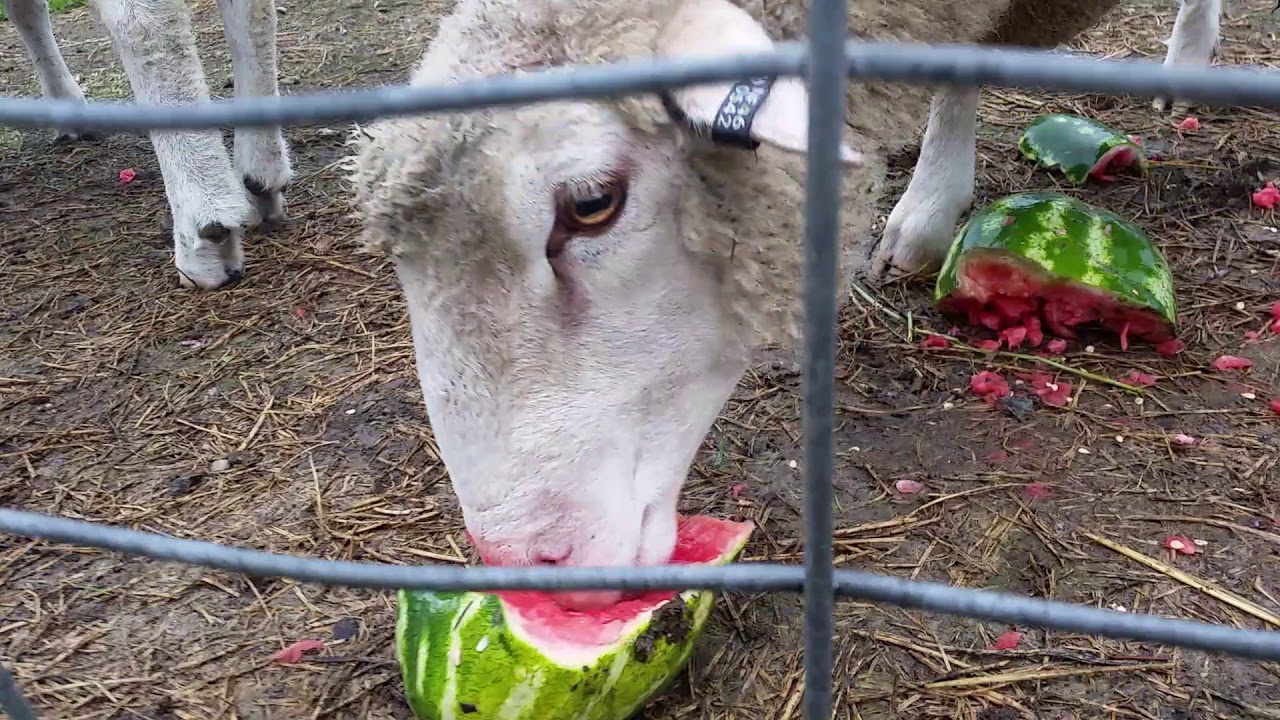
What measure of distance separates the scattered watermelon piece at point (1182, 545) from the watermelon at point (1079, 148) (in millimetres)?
2024

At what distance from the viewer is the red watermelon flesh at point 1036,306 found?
9.80 feet

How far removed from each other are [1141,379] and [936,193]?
3.27ft

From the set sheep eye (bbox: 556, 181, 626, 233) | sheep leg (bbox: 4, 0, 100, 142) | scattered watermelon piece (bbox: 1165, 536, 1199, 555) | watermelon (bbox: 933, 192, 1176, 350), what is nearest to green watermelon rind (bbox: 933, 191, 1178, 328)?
watermelon (bbox: 933, 192, 1176, 350)

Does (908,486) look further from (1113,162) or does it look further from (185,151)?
(185,151)

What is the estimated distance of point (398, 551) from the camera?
2.55 meters

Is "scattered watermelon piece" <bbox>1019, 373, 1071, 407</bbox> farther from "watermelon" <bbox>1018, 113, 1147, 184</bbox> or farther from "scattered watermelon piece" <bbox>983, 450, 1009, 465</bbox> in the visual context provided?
"watermelon" <bbox>1018, 113, 1147, 184</bbox>

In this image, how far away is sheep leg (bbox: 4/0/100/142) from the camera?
4.71 metres

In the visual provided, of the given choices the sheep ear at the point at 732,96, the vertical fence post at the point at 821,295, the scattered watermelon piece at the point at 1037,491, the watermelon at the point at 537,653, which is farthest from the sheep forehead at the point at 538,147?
the scattered watermelon piece at the point at 1037,491

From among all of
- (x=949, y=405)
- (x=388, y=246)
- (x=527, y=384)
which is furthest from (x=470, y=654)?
(x=949, y=405)

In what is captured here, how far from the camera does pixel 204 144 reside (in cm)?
369

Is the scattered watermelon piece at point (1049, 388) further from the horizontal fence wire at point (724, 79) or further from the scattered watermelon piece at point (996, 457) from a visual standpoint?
the horizontal fence wire at point (724, 79)

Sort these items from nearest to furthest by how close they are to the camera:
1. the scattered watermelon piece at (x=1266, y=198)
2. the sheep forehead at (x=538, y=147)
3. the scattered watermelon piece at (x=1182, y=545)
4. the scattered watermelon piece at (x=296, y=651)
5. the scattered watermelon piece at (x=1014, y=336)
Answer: the sheep forehead at (x=538, y=147), the scattered watermelon piece at (x=296, y=651), the scattered watermelon piece at (x=1182, y=545), the scattered watermelon piece at (x=1014, y=336), the scattered watermelon piece at (x=1266, y=198)

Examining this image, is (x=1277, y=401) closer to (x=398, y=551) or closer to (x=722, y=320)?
(x=722, y=320)

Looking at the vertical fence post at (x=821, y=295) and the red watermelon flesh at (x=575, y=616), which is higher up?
the vertical fence post at (x=821, y=295)
